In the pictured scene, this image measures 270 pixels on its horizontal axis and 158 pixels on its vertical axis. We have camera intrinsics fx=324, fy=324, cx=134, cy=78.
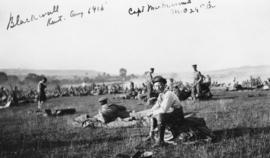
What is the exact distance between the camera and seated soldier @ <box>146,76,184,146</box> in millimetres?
7344

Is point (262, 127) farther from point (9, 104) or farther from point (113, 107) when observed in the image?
point (9, 104)

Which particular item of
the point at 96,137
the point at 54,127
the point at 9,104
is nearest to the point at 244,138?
the point at 96,137

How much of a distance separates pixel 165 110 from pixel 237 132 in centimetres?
214

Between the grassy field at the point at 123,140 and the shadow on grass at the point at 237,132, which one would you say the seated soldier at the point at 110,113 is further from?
the shadow on grass at the point at 237,132

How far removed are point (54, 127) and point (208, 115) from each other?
521cm

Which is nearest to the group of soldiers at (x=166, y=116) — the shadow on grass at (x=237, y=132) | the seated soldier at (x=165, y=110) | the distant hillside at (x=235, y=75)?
the seated soldier at (x=165, y=110)

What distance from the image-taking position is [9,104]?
65.8 feet

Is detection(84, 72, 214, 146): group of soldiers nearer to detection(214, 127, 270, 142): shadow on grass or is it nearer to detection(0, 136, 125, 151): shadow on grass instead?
detection(214, 127, 270, 142): shadow on grass

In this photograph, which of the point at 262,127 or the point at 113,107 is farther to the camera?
the point at 113,107

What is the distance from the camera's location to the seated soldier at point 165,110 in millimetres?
7344

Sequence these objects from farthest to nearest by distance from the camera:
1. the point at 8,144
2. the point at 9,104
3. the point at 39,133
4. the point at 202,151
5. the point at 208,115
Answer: the point at 9,104 → the point at 208,115 → the point at 39,133 → the point at 8,144 → the point at 202,151

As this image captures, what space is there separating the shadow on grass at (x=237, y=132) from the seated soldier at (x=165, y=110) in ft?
3.42

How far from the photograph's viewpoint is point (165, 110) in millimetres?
7324

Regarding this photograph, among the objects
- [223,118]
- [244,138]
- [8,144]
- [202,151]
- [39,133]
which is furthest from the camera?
[223,118]
